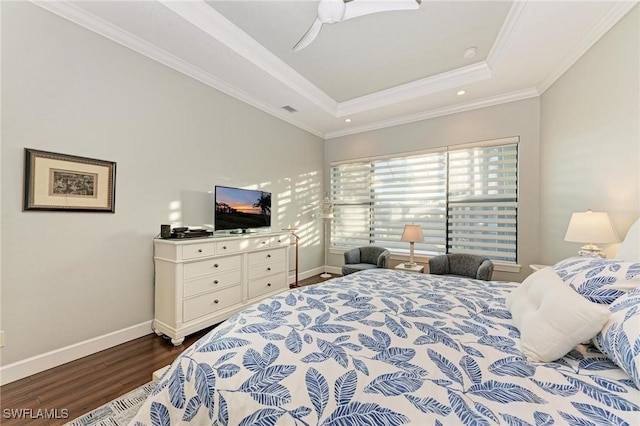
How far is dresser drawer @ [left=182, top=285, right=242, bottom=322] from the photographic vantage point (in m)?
2.47

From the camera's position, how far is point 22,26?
1920 mm

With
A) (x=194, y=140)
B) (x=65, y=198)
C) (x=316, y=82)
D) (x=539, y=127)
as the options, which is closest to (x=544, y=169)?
(x=539, y=127)

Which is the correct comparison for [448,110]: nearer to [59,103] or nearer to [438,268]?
[438,268]

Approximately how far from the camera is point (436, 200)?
414 centimetres

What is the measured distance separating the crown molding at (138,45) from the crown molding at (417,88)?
1431 mm

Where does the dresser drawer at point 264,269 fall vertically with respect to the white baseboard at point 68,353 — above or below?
above

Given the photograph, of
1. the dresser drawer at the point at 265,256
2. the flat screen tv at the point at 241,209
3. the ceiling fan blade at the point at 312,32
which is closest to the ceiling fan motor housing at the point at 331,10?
the ceiling fan blade at the point at 312,32

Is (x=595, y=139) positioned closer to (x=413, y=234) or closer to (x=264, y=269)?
(x=413, y=234)

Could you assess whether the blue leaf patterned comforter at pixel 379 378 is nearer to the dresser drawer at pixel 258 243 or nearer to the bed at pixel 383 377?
the bed at pixel 383 377

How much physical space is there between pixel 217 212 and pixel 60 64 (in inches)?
69.9

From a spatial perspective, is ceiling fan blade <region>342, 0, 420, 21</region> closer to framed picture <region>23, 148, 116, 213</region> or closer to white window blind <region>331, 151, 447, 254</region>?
framed picture <region>23, 148, 116, 213</region>

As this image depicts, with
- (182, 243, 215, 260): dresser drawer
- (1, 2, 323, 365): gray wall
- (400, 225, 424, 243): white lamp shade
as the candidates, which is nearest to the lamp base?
(400, 225, 424, 243): white lamp shade

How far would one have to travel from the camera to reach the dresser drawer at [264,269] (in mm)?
3145

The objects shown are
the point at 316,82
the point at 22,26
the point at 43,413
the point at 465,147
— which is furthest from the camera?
the point at 465,147
